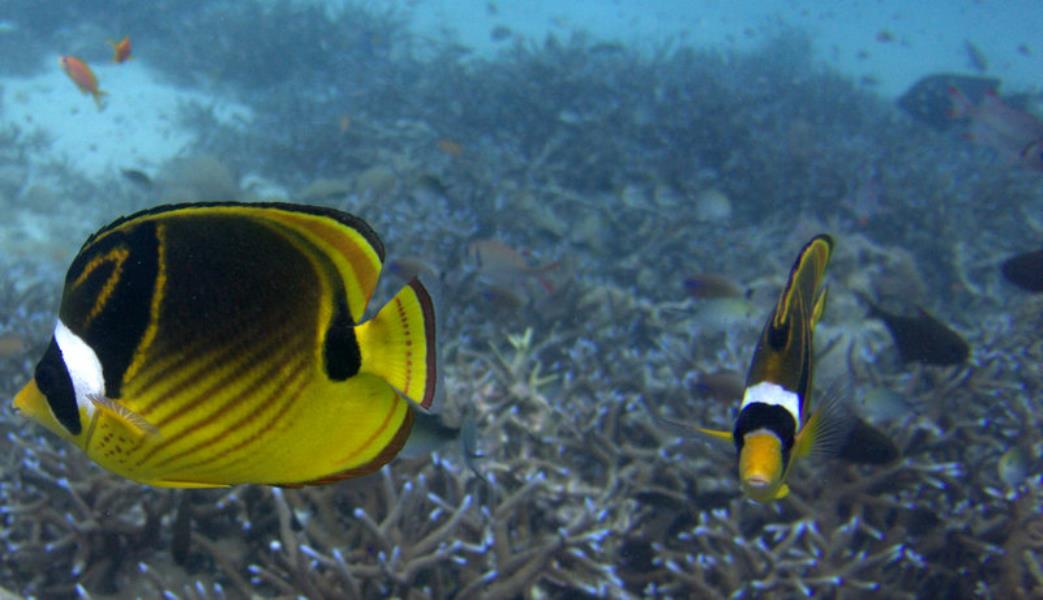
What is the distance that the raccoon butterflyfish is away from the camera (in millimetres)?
765

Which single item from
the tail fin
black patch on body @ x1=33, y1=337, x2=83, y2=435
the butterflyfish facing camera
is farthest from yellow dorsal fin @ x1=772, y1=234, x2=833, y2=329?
black patch on body @ x1=33, y1=337, x2=83, y2=435

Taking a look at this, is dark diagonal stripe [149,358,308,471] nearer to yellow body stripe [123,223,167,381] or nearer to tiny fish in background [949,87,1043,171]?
yellow body stripe [123,223,167,381]

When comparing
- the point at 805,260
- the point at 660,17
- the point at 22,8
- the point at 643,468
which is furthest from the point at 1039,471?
the point at 660,17

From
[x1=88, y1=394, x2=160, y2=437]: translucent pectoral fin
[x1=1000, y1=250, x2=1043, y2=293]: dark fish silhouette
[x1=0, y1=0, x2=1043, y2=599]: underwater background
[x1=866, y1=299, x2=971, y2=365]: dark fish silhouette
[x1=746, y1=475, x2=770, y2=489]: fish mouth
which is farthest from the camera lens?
[x1=1000, y1=250, x2=1043, y2=293]: dark fish silhouette

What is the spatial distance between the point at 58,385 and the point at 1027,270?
4.90m

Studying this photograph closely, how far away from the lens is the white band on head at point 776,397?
1384 millimetres

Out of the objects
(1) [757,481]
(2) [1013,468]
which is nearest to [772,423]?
(1) [757,481]

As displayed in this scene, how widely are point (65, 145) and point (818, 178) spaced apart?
1293 cm

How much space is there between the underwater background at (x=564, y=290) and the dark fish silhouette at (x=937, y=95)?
0.10m

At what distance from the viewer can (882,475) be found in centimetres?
331

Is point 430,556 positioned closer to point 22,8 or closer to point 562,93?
point 562,93

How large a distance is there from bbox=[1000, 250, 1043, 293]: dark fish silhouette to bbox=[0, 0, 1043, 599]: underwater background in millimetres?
582

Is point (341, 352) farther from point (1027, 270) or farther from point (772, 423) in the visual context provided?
point (1027, 270)

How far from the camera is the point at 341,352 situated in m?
0.78
